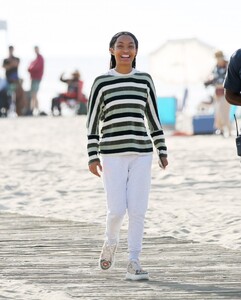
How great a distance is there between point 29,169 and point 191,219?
601cm

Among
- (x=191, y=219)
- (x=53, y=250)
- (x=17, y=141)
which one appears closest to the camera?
(x=53, y=250)

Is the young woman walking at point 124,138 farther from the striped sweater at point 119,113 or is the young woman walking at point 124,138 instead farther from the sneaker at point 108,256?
the sneaker at point 108,256

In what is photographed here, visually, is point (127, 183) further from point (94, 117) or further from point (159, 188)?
point (159, 188)

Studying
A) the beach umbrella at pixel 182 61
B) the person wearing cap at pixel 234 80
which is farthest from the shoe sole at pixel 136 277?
the beach umbrella at pixel 182 61

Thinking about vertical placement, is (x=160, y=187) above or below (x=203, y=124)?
above

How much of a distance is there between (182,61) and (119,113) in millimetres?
29642

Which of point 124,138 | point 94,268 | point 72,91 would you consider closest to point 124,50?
point 124,138

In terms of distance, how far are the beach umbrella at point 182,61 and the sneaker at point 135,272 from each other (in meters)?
28.5

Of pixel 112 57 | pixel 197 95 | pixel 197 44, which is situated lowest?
pixel 197 95

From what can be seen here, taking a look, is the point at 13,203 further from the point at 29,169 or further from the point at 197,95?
the point at 197,95

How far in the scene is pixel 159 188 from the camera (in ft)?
45.6

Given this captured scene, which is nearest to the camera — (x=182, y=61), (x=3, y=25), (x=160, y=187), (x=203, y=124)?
(x=160, y=187)

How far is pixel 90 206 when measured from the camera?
39.7ft

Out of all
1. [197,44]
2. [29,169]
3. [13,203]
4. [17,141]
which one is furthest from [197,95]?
[13,203]
